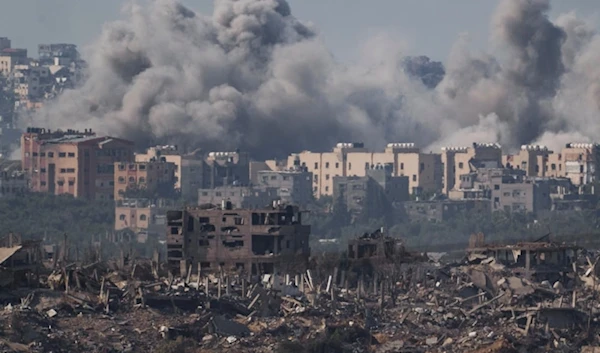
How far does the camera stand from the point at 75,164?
304 feet

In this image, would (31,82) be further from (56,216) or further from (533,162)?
(56,216)

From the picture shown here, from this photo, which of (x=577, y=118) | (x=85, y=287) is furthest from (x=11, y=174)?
(x=85, y=287)

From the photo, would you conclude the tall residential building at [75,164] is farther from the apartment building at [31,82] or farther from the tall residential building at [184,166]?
the apartment building at [31,82]

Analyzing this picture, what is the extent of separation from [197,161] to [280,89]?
13.4m

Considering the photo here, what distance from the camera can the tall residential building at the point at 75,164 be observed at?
92.5 meters

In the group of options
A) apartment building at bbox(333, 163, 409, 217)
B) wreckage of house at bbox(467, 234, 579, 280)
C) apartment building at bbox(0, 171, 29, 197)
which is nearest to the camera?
wreckage of house at bbox(467, 234, 579, 280)

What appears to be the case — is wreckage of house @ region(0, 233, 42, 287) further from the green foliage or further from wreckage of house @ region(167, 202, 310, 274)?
the green foliage

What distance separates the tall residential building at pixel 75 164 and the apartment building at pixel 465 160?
13.8 m

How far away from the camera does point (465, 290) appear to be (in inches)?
1854

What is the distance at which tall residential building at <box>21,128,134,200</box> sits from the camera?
92500 millimetres

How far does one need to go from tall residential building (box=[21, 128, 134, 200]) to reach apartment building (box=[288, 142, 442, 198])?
30.2ft

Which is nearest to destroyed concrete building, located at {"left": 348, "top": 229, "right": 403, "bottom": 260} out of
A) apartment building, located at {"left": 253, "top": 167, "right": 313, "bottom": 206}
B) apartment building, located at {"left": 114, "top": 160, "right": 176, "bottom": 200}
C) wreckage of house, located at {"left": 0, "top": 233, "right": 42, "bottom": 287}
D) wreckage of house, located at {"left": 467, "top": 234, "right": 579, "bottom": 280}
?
wreckage of house, located at {"left": 467, "top": 234, "right": 579, "bottom": 280}

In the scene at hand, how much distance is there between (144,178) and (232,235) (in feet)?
114

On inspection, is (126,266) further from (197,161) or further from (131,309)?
(197,161)
